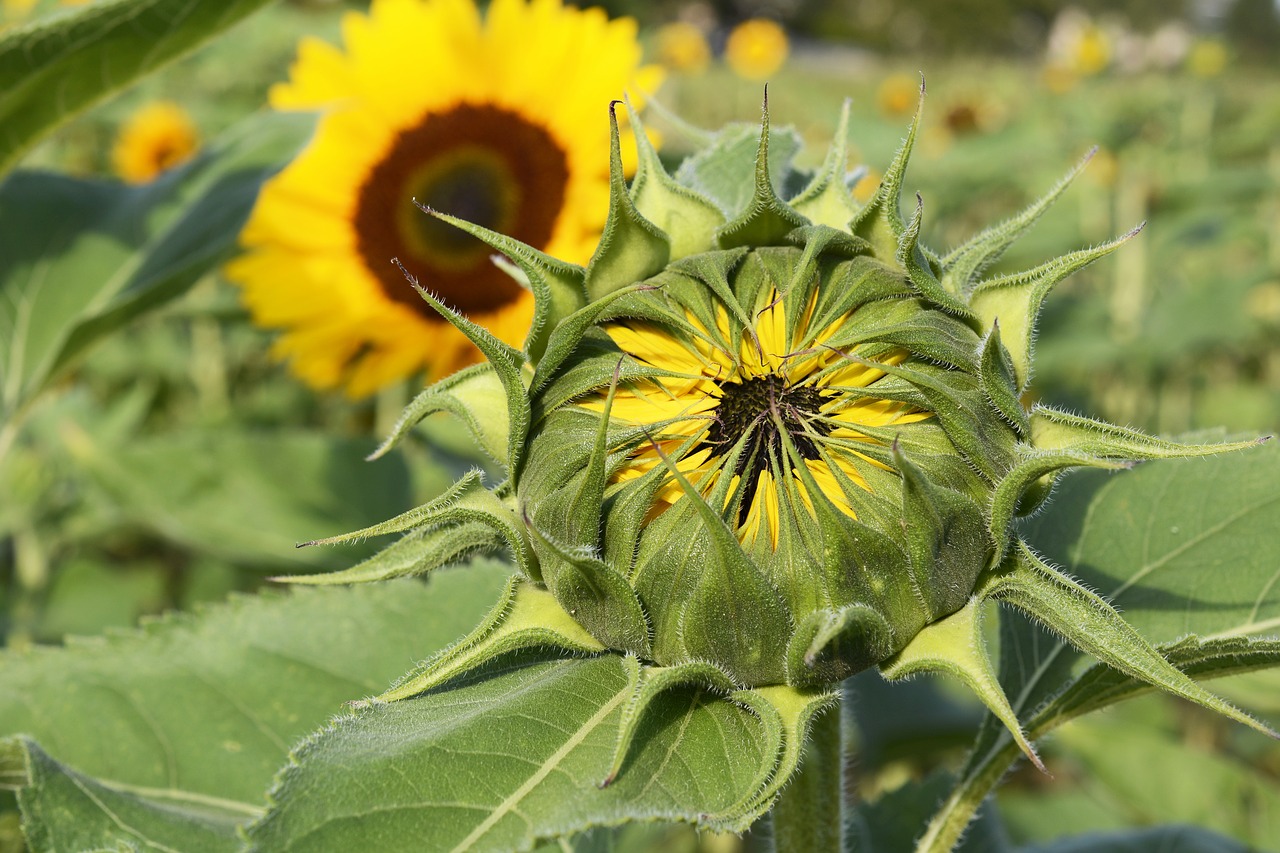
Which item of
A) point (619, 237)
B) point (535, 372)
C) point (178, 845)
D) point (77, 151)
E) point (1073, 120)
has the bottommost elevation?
point (178, 845)

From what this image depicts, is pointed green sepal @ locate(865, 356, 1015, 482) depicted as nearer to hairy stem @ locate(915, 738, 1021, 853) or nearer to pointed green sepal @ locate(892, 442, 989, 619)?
pointed green sepal @ locate(892, 442, 989, 619)

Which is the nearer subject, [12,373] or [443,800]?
[443,800]

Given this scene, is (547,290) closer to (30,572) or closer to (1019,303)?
(1019,303)

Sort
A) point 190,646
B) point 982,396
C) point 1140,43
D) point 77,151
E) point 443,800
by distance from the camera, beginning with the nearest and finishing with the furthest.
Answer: point 443,800 < point 982,396 < point 190,646 < point 77,151 < point 1140,43

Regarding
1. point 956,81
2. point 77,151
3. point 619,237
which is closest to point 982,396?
point 619,237

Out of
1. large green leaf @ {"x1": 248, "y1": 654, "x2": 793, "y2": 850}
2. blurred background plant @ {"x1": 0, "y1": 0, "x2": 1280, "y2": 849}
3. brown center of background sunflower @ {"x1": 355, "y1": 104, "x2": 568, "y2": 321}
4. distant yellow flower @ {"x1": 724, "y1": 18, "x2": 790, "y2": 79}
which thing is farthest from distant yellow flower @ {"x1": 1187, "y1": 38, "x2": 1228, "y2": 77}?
large green leaf @ {"x1": 248, "y1": 654, "x2": 793, "y2": 850}

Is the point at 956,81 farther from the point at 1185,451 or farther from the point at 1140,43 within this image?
the point at 1185,451
